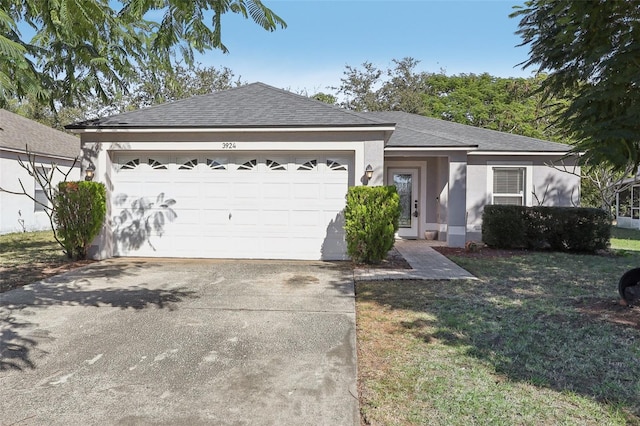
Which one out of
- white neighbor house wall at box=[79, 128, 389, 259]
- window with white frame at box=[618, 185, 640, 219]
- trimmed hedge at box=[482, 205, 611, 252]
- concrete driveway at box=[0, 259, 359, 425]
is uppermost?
white neighbor house wall at box=[79, 128, 389, 259]

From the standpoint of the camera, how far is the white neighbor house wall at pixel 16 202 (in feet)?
45.7

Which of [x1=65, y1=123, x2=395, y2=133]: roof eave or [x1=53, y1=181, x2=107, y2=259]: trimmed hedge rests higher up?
[x1=65, y1=123, x2=395, y2=133]: roof eave

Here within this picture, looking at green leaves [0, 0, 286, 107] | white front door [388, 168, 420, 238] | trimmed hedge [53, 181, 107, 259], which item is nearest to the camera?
green leaves [0, 0, 286, 107]

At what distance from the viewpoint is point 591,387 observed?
3.04 meters

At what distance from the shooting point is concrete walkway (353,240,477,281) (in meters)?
7.02

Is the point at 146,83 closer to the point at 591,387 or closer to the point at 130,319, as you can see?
the point at 130,319

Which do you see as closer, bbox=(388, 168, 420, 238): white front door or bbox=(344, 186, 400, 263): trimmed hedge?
bbox=(344, 186, 400, 263): trimmed hedge

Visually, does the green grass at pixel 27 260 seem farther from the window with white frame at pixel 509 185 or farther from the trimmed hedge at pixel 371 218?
the window with white frame at pixel 509 185

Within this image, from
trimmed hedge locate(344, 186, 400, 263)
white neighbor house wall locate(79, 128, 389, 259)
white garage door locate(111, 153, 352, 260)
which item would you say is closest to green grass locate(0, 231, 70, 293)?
white neighbor house wall locate(79, 128, 389, 259)

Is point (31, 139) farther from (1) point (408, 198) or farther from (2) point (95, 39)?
(1) point (408, 198)

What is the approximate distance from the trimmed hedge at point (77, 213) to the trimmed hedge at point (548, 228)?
33.2 ft

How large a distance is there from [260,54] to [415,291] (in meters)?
11.0

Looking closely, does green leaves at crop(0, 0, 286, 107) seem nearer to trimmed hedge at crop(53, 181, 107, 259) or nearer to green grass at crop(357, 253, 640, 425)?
trimmed hedge at crop(53, 181, 107, 259)

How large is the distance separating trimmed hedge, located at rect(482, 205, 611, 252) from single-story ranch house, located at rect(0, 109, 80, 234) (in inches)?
607
